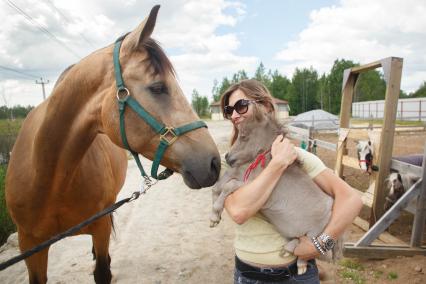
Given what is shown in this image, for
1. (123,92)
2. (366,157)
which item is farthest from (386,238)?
(123,92)

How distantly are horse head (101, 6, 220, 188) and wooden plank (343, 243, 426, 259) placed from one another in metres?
2.98

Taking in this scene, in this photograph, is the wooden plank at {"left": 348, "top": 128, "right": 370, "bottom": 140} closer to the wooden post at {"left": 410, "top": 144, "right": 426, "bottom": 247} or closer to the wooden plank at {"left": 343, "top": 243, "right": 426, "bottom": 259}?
the wooden post at {"left": 410, "top": 144, "right": 426, "bottom": 247}

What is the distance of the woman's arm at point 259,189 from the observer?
57.9 inches

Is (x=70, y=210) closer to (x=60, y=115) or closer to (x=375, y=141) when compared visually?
(x=60, y=115)

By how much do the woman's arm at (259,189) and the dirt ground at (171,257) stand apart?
1771 millimetres

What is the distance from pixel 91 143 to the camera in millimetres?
2232

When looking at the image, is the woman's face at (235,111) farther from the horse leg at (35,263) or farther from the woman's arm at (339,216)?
the horse leg at (35,263)

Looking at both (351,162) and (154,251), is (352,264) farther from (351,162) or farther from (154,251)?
(154,251)

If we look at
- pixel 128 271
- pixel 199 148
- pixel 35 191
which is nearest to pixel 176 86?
pixel 199 148

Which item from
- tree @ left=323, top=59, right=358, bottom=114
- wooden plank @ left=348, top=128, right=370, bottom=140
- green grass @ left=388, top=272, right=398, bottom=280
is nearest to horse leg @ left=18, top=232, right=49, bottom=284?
green grass @ left=388, top=272, right=398, bottom=280

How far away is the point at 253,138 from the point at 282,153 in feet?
0.66

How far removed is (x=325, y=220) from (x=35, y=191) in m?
2.05

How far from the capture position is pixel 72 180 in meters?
2.32

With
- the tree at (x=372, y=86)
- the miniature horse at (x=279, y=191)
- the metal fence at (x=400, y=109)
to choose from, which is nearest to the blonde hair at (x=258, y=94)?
the miniature horse at (x=279, y=191)
